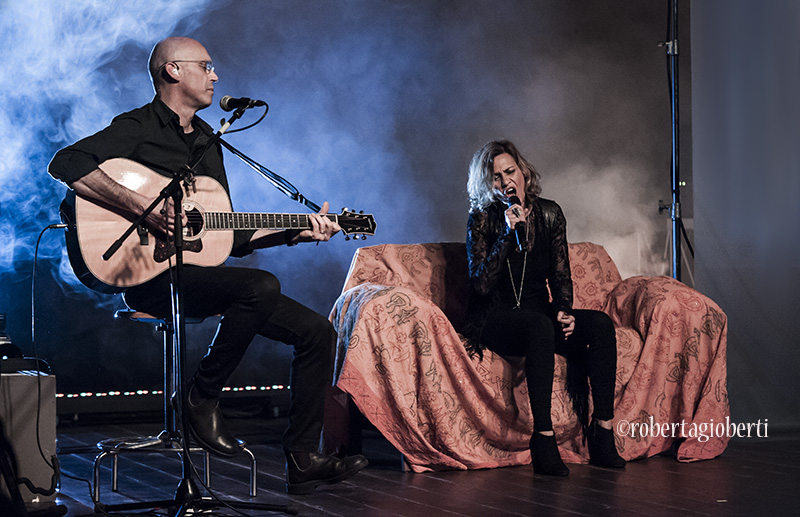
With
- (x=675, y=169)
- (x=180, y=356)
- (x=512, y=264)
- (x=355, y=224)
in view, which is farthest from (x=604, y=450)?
(x=675, y=169)

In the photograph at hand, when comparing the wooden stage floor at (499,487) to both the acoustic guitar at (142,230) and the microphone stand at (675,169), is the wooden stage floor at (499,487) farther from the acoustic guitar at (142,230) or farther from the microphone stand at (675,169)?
the microphone stand at (675,169)

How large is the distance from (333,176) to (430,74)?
82 centimetres

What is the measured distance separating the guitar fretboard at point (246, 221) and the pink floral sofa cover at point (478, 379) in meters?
0.54

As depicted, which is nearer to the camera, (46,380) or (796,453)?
(46,380)

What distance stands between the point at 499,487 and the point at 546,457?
11.4 inches

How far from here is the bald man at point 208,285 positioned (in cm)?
255

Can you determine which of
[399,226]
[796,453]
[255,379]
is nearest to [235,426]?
[255,379]

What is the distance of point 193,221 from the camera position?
8.73ft

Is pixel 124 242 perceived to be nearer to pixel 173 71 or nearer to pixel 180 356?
pixel 180 356

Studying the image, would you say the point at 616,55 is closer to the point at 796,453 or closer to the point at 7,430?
the point at 796,453

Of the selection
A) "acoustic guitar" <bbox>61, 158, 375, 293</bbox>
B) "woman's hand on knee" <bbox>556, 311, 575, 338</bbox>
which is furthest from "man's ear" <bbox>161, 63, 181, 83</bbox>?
"woman's hand on knee" <bbox>556, 311, 575, 338</bbox>

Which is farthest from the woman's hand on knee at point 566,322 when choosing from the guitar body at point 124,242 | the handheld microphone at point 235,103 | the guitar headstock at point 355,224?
the handheld microphone at point 235,103

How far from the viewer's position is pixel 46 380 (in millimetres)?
2494

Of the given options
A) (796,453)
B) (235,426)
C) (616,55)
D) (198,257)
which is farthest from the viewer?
(616,55)
